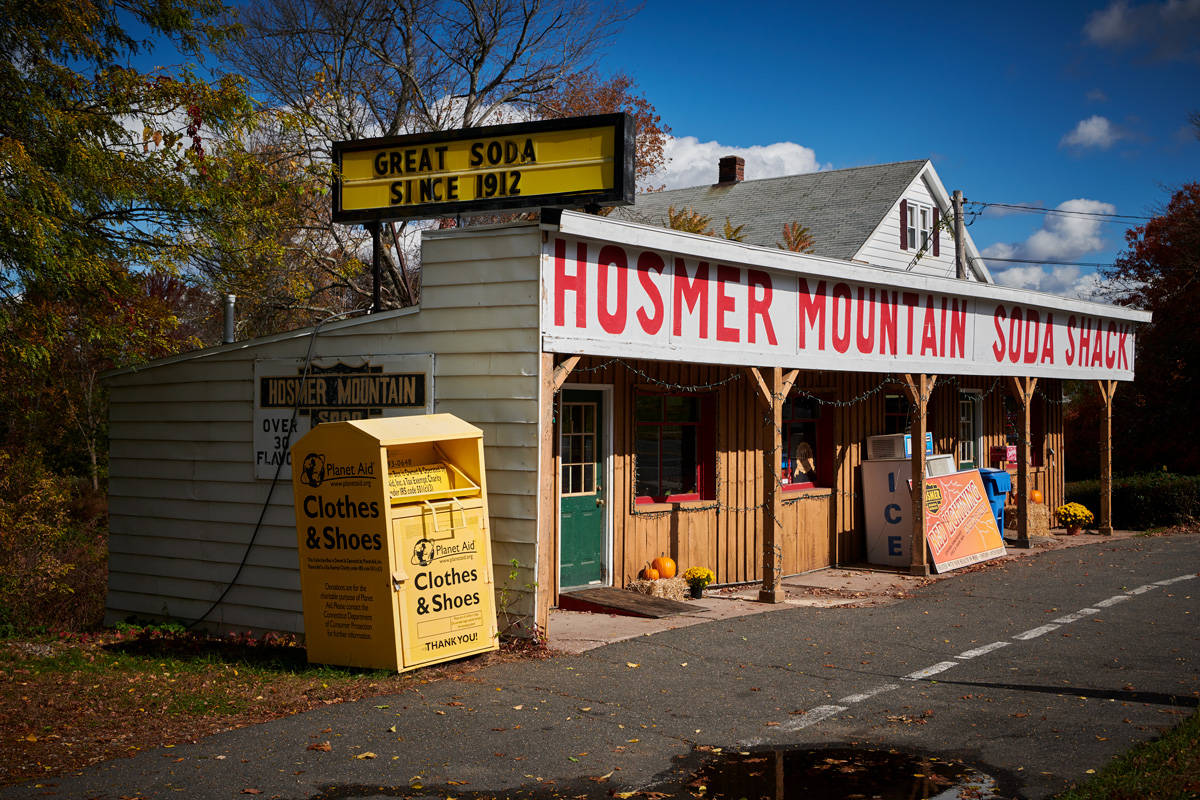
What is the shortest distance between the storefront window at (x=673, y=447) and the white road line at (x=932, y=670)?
426 cm

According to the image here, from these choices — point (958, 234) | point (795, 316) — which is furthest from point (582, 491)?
point (958, 234)

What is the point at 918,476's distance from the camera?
1323cm

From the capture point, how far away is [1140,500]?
19.7m

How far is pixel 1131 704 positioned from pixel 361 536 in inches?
221

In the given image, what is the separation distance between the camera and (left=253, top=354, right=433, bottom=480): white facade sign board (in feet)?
30.1

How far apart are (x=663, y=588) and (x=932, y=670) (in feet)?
11.7

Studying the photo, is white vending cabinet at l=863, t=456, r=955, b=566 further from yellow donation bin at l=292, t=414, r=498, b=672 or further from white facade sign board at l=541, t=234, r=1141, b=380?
yellow donation bin at l=292, t=414, r=498, b=672

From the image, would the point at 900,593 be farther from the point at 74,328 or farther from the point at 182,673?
the point at 74,328

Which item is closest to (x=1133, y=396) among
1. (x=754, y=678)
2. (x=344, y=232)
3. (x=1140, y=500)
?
(x=1140, y=500)

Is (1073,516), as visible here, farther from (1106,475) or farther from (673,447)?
(673,447)

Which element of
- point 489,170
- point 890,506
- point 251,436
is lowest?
point 890,506

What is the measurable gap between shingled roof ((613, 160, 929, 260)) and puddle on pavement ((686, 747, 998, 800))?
62.1ft

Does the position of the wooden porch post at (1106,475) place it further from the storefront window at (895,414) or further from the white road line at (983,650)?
the white road line at (983,650)

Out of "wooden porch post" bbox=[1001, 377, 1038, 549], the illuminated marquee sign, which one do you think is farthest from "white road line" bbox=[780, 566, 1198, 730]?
the illuminated marquee sign
